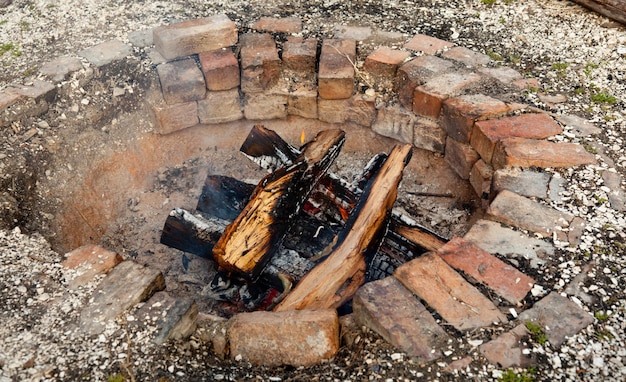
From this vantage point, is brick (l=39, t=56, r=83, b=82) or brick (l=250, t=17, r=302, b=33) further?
brick (l=250, t=17, r=302, b=33)

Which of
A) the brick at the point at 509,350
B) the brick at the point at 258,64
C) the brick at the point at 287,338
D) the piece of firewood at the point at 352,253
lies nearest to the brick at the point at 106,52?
the brick at the point at 258,64

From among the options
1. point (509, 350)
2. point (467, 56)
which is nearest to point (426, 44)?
point (467, 56)

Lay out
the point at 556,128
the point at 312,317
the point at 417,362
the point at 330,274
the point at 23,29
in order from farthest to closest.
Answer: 1. the point at 23,29
2. the point at 556,128
3. the point at 330,274
4. the point at 312,317
5. the point at 417,362

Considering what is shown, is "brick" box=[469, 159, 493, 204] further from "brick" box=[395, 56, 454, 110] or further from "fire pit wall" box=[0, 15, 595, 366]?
"brick" box=[395, 56, 454, 110]

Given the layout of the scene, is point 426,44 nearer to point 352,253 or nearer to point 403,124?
point 403,124

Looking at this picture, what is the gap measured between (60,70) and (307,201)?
190 cm

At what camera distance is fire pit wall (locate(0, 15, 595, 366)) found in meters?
2.23

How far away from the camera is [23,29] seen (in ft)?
13.4

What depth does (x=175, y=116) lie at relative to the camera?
3850mm

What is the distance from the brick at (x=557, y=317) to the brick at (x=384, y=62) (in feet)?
6.44

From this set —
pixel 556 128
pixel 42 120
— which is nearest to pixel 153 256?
pixel 42 120

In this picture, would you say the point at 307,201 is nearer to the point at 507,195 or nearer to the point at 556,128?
the point at 507,195

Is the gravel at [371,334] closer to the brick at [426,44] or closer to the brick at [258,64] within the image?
the brick at [426,44]

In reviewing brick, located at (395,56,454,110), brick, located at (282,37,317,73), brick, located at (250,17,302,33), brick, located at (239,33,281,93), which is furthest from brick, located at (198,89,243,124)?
brick, located at (395,56,454,110)
